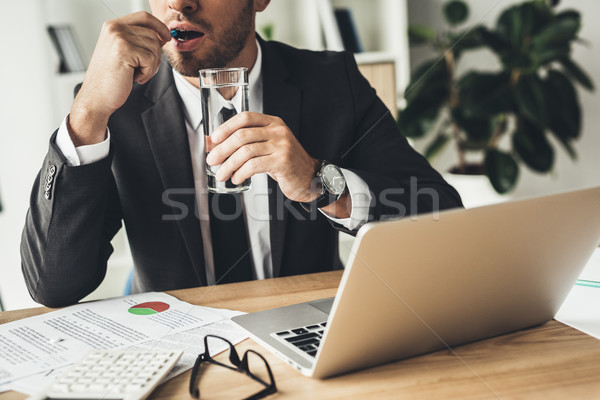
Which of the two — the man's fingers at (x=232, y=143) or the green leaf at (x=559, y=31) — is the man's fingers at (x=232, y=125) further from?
the green leaf at (x=559, y=31)

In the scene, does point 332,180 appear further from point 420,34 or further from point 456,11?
point 456,11

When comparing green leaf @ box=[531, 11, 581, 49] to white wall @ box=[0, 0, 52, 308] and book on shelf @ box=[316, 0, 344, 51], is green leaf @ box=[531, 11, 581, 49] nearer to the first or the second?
book on shelf @ box=[316, 0, 344, 51]

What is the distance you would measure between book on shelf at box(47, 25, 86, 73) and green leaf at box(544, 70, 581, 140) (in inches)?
97.6

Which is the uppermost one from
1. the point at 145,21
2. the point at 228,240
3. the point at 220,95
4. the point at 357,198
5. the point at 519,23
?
the point at 519,23

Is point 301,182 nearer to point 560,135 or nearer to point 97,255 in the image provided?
point 97,255

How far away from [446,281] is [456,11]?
304 centimetres

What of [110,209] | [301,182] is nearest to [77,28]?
[110,209]

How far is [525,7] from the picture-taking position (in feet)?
10.4

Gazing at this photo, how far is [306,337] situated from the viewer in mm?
816

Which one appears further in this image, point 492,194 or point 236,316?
point 492,194

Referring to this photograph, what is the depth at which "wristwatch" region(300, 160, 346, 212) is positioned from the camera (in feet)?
3.82

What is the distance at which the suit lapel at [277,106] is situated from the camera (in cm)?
141

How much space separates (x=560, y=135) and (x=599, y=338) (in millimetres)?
2767

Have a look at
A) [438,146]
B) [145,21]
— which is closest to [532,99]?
[438,146]
